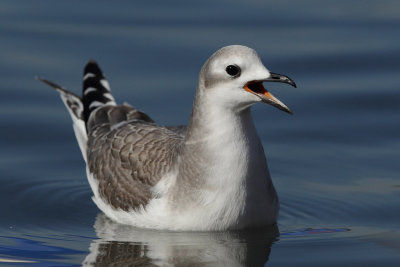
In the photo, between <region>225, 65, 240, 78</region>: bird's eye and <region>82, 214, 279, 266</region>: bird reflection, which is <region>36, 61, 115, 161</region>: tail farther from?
<region>225, 65, 240, 78</region>: bird's eye

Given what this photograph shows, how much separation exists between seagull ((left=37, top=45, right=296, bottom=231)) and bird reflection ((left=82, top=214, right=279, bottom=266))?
0.09 m

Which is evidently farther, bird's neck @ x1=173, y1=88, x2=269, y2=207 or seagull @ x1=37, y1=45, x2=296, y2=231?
bird's neck @ x1=173, y1=88, x2=269, y2=207

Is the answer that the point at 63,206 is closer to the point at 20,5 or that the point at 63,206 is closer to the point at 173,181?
the point at 173,181

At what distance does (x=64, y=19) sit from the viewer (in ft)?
48.8

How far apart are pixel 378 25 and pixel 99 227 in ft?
19.0

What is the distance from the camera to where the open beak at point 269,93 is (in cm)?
907

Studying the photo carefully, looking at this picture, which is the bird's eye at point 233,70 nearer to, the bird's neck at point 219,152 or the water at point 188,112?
the bird's neck at point 219,152

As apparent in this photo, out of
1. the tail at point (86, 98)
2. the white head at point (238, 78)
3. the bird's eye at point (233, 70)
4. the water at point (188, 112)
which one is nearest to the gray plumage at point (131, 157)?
the water at point (188, 112)

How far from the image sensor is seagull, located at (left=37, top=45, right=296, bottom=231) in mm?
9234

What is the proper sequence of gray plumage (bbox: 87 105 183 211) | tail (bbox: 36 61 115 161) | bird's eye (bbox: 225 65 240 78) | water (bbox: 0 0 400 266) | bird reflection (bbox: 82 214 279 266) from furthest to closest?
tail (bbox: 36 61 115 161)
gray plumage (bbox: 87 105 183 211)
water (bbox: 0 0 400 266)
bird reflection (bbox: 82 214 279 266)
bird's eye (bbox: 225 65 240 78)

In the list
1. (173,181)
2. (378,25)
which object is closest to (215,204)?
(173,181)

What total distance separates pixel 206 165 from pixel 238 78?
2.85 ft

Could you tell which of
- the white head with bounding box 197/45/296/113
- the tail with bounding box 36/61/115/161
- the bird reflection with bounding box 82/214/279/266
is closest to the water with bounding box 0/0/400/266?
the bird reflection with bounding box 82/214/279/266

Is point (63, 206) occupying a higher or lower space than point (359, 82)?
lower
